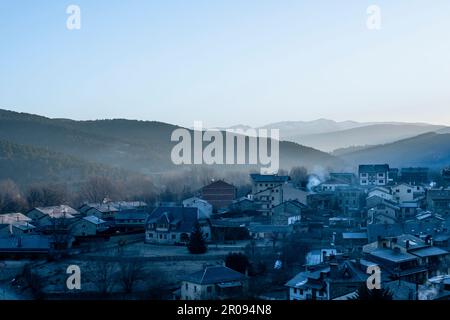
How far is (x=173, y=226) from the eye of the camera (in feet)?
50.3

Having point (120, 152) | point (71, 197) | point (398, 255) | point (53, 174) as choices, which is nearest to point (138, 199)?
point (71, 197)

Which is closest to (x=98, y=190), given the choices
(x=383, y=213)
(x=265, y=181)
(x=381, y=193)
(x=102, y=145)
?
(x=265, y=181)

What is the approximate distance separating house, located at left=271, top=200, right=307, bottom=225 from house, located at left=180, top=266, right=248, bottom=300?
20.4 feet

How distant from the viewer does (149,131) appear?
59.2 metres

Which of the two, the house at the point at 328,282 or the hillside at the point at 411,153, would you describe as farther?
the hillside at the point at 411,153

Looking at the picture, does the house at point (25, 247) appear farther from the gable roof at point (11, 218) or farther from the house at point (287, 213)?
the house at point (287, 213)

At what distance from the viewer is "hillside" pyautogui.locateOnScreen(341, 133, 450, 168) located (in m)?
52.0

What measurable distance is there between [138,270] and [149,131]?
160 feet

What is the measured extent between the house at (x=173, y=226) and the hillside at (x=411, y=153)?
36816mm

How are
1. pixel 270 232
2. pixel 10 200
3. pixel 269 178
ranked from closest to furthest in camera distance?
pixel 270 232 → pixel 269 178 → pixel 10 200

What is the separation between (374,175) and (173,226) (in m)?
11.0

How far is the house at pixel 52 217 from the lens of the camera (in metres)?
17.2

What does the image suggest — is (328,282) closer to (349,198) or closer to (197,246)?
(197,246)

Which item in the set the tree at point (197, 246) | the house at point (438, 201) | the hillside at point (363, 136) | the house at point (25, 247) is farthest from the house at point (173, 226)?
the hillside at point (363, 136)
